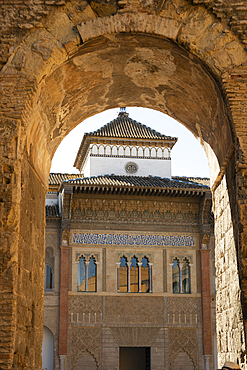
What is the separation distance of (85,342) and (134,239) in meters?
3.96

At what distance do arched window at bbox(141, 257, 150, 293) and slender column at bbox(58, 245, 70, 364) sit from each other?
271 cm

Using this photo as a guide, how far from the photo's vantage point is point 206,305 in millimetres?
17797

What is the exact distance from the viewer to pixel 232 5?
223 inches

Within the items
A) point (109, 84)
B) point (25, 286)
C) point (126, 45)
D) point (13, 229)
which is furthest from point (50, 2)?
point (25, 286)

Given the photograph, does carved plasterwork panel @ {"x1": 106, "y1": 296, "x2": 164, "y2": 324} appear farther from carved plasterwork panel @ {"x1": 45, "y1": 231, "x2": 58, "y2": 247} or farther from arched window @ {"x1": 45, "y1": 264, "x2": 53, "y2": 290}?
carved plasterwork panel @ {"x1": 45, "y1": 231, "x2": 58, "y2": 247}

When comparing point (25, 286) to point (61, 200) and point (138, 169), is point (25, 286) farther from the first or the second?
point (138, 169)

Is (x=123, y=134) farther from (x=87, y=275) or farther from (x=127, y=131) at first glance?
(x=87, y=275)

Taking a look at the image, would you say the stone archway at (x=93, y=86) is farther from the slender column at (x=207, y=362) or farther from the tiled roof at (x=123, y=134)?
the tiled roof at (x=123, y=134)

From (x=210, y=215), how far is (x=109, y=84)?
39.9 feet

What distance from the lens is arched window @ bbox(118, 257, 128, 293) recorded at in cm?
1780

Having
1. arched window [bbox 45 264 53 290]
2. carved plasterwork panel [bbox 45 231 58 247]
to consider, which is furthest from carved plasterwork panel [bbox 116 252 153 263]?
arched window [bbox 45 264 53 290]

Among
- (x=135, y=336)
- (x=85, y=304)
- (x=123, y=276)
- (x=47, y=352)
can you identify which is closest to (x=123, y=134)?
(x=123, y=276)

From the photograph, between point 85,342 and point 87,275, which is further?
point 87,275

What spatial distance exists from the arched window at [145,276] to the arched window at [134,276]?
8.7 inches
